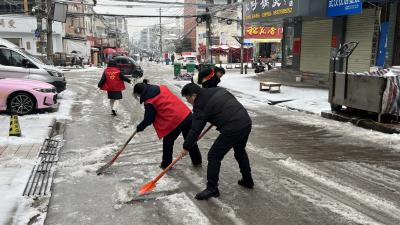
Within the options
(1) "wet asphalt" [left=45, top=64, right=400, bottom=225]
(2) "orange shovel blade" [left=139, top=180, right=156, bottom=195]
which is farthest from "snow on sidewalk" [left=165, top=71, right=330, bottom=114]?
(2) "orange shovel blade" [left=139, top=180, right=156, bottom=195]

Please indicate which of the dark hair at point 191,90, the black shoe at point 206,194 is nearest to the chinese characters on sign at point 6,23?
the dark hair at point 191,90

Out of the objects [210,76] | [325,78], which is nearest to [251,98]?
[325,78]

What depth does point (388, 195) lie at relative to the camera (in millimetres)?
4965

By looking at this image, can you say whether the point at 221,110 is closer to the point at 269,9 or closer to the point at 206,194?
the point at 206,194

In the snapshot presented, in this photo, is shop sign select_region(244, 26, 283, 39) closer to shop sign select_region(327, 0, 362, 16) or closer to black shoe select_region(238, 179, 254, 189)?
shop sign select_region(327, 0, 362, 16)

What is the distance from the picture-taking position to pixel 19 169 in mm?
5934

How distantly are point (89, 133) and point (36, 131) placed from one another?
1099mm

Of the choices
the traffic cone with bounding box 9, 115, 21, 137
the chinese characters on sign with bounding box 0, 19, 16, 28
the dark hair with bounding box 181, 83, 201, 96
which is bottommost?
the traffic cone with bounding box 9, 115, 21, 137

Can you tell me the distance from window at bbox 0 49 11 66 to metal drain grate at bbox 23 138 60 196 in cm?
665

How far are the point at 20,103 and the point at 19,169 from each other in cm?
540

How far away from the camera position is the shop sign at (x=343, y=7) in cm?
1365

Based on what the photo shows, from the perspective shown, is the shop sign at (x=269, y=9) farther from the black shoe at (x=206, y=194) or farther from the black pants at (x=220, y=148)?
the black shoe at (x=206, y=194)

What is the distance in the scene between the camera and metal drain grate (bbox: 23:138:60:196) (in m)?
5.24

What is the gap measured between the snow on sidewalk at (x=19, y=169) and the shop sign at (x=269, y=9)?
10.7m
